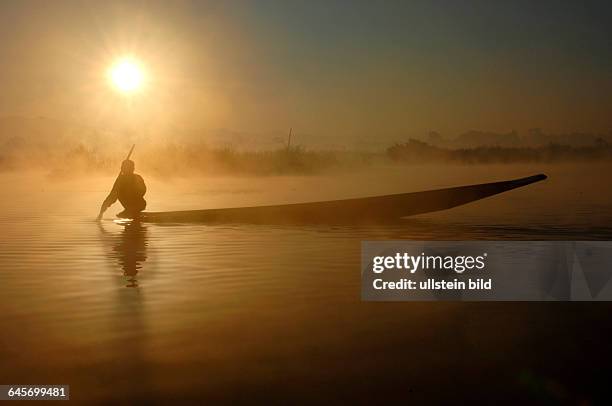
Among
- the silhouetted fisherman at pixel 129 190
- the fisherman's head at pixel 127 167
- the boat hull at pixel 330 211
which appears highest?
the fisherman's head at pixel 127 167

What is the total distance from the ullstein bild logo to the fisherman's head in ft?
25.0

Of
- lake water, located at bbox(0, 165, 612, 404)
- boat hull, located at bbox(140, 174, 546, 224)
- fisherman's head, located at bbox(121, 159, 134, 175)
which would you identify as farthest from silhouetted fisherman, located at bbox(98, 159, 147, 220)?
lake water, located at bbox(0, 165, 612, 404)

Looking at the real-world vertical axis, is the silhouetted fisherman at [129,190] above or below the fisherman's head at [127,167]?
below

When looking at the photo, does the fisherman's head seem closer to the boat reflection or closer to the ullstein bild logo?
the boat reflection

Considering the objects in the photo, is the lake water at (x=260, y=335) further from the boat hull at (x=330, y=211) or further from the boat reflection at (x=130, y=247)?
the boat hull at (x=330, y=211)

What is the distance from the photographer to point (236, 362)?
4871 mm

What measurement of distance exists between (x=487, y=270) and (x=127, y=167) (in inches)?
420

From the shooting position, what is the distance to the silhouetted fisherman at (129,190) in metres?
17.0

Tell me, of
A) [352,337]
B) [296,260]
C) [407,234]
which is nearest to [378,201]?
[407,234]

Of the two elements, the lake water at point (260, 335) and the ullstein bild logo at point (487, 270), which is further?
the ullstein bild logo at point (487, 270)

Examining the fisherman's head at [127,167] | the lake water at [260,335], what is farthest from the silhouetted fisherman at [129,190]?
the lake water at [260,335]

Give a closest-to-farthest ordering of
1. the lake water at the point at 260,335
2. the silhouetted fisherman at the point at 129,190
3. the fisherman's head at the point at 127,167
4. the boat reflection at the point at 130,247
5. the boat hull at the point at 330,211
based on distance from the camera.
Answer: the lake water at the point at 260,335 < the boat reflection at the point at 130,247 < the fisherman's head at the point at 127,167 < the silhouetted fisherman at the point at 129,190 < the boat hull at the point at 330,211

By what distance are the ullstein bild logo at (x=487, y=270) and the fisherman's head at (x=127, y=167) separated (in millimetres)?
7634

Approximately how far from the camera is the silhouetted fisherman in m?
17.0
